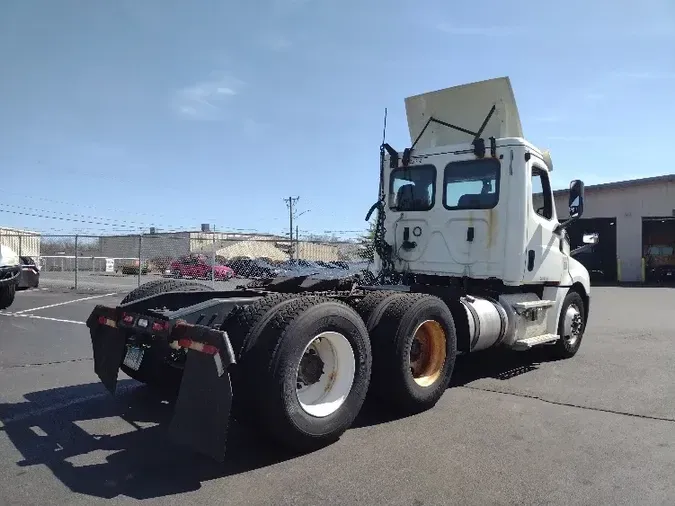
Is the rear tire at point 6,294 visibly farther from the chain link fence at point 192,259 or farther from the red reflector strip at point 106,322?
the red reflector strip at point 106,322

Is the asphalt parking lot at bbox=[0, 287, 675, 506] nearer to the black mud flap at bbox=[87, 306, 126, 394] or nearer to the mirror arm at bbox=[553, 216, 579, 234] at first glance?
the black mud flap at bbox=[87, 306, 126, 394]

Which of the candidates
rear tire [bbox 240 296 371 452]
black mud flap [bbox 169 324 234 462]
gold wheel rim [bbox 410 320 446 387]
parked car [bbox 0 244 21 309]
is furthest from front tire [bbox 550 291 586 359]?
parked car [bbox 0 244 21 309]

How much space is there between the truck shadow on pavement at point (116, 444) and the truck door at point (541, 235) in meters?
3.00

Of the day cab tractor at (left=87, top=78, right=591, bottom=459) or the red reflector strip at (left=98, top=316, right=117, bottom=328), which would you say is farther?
the red reflector strip at (left=98, top=316, right=117, bottom=328)

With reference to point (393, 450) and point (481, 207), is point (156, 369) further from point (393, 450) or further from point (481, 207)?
point (481, 207)

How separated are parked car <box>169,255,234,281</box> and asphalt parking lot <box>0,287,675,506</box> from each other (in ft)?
33.1

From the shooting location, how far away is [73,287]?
19.1 meters

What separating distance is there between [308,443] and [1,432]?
97.5 inches

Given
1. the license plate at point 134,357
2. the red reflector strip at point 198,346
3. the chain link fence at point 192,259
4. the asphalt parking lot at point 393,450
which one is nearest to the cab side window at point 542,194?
the asphalt parking lot at point 393,450

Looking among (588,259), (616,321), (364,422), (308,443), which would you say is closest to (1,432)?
(308,443)

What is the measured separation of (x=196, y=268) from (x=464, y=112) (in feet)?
41.0

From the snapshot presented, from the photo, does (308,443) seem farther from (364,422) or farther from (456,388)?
(456,388)

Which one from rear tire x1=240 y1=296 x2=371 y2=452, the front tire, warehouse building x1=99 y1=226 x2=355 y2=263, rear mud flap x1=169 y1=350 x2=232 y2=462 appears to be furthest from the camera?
warehouse building x1=99 y1=226 x2=355 y2=263

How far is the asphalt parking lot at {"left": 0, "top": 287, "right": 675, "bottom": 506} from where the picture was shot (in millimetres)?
3316
